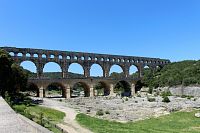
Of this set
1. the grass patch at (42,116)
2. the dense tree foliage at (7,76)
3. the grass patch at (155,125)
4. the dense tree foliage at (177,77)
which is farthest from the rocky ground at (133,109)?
the dense tree foliage at (177,77)

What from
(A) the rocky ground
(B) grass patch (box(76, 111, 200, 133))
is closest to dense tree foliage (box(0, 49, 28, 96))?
(A) the rocky ground

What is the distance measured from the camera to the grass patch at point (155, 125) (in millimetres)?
27953

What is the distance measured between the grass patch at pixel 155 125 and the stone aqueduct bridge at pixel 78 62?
46093mm

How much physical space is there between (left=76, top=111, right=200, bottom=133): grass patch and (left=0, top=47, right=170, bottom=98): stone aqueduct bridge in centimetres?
4609

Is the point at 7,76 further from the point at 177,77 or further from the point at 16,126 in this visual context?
the point at 177,77

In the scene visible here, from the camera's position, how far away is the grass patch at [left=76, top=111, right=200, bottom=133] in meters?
28.0

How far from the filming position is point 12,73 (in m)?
49.3

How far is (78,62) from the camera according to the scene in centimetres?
9088

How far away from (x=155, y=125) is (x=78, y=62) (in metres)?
60.3

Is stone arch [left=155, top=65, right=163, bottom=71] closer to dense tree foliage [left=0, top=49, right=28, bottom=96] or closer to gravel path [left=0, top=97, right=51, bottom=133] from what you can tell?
dense tree foliage [left=0, top=49, right=28, bottom=96]

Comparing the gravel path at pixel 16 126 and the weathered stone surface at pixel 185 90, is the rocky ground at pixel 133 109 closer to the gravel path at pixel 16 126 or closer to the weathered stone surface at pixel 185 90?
the weathered stone surface at pixel 185 90

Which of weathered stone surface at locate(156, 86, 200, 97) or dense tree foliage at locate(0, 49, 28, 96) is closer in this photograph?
dense tree foliage at locate(0, 49, 28, 96)

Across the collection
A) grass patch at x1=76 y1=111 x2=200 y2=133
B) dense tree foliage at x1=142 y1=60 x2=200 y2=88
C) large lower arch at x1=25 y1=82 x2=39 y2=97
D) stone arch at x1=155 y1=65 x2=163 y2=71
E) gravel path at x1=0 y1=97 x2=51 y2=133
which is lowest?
grass patch at x1=76 y1=111 x2=200 y2=133

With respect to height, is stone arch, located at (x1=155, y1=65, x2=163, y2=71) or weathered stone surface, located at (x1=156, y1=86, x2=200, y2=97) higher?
stone arch, located at (x1=155, y1=65, x2=163, y2=71)
